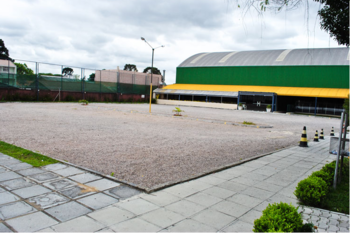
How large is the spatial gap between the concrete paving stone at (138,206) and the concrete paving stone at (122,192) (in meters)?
0.26

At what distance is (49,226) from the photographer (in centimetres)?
352

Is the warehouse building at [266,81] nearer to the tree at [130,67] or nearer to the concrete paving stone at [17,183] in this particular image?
the concrete paving stone at [17,183]

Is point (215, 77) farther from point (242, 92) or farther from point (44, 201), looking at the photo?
point (44, 201)

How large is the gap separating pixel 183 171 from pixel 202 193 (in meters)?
1.38

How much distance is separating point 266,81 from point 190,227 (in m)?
43.4

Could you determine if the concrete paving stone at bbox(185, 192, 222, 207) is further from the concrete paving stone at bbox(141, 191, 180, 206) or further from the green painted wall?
the green painted wall

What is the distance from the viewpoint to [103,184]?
17.0 ft

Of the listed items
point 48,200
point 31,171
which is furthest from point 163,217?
point 31,171

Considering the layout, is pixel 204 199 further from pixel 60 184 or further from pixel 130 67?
pixel 130 67

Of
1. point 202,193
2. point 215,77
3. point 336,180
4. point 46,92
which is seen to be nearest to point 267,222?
point 202,193

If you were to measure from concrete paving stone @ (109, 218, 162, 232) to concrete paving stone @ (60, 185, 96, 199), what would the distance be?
50.1 inches

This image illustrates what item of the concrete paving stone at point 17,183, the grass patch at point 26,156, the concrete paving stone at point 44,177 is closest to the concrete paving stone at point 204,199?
the concrete paving stone at point 44,177

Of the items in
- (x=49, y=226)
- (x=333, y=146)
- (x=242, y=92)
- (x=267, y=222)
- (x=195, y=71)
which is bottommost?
(x=49, y=226)

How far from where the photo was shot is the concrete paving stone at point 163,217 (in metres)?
3.73
